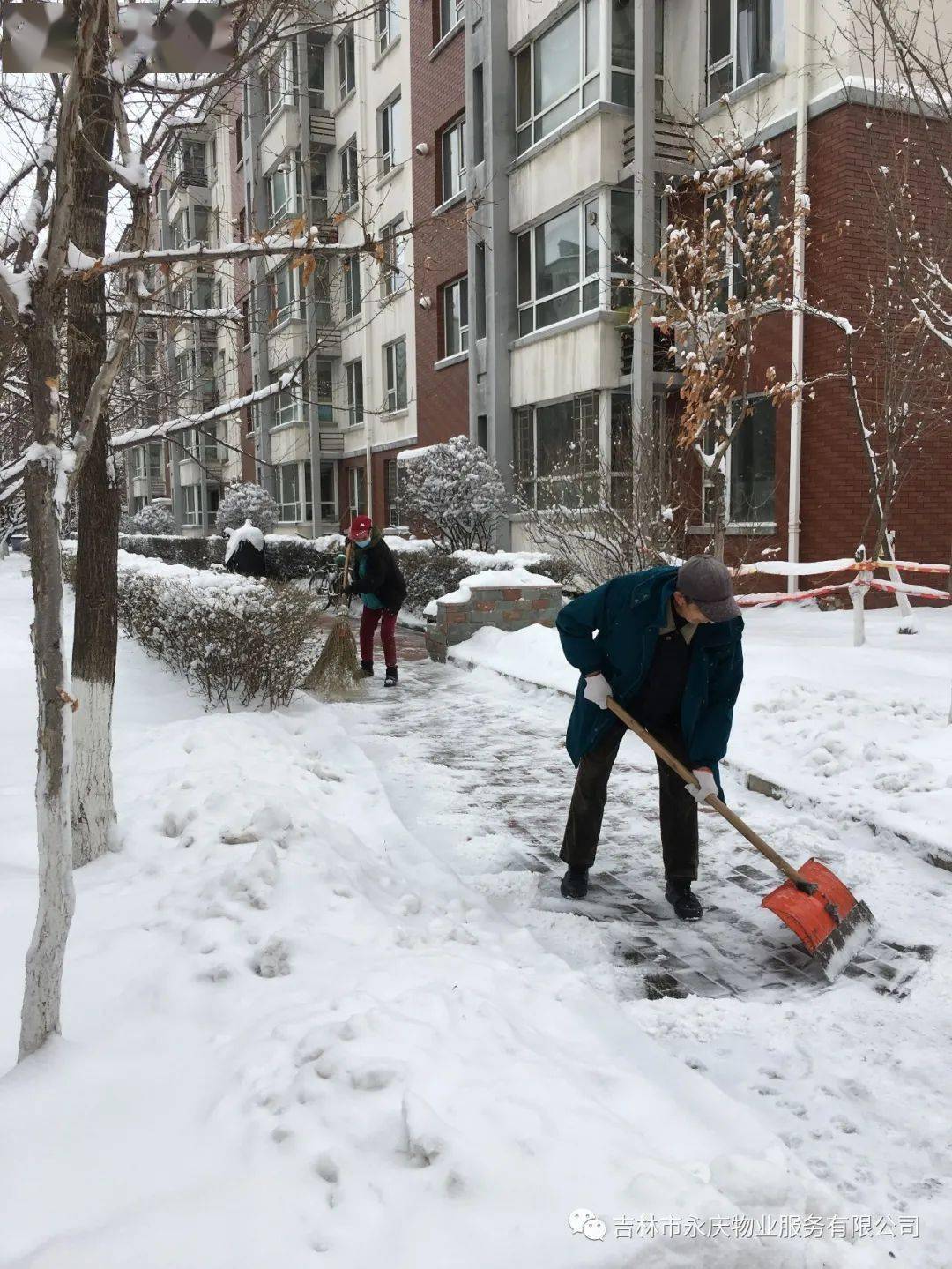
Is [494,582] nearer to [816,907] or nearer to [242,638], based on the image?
[242,638]

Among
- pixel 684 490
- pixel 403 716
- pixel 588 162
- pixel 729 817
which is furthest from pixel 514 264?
pixel 729 817

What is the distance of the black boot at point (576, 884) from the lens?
14.7 ft

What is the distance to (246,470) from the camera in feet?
104

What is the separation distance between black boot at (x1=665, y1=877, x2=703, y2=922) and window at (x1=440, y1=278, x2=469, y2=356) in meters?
16.7

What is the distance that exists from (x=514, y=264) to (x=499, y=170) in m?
1.62

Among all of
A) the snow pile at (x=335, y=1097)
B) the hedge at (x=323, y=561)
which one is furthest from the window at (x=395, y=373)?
the snow pile at (x=335, y=1097)

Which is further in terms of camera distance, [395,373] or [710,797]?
[395,373]

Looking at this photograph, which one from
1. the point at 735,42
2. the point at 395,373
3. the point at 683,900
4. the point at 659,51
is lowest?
the point at 683,900

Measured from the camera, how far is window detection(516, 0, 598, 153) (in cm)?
1543

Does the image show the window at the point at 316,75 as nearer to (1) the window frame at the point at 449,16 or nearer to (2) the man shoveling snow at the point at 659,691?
(1) the window frame at the point at 449,16

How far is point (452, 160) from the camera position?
784 inches

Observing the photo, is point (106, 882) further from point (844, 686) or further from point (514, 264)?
point (514, 264)

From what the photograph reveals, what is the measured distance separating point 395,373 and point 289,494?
6505mm

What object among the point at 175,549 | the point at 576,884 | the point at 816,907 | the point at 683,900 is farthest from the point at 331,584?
the point at 816,907
